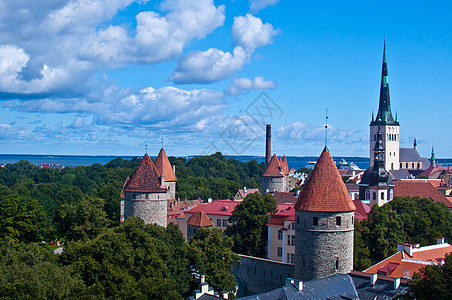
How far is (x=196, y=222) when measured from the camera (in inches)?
1882

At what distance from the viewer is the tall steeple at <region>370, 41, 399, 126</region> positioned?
101 m

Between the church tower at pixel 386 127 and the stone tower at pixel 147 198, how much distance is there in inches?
2643

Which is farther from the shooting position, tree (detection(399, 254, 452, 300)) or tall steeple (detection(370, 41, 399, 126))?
tall steeple (detection(370, 41, 399, 126))

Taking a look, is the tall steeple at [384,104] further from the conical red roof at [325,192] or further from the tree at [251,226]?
the conical red roof at [325,192]

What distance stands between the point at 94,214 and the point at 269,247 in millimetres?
14833

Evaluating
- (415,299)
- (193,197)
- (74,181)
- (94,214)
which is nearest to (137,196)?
(94,214)

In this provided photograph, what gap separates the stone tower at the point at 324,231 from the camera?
29906 mm

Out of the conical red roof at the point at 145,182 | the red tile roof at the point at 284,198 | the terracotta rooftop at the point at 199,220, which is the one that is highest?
the conical red roof at the point at 145,182

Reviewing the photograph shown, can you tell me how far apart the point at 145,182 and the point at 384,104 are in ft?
232

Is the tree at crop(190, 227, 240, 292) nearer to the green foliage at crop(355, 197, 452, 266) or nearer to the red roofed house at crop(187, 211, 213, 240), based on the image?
the green foliage at crop(355, 197, 452, 266)

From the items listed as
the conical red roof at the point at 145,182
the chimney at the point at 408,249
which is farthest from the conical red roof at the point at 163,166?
the chimney at the point at 408,249

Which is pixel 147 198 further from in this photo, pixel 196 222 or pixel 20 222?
pixel 20 222

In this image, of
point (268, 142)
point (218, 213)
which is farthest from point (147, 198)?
point (268, 142)

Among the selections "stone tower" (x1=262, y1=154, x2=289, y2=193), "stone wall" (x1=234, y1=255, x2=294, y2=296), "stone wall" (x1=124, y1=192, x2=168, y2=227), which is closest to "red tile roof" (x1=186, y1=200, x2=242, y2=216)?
"stone wall" (x1=124, y1=192, x2=168, y2=227)
